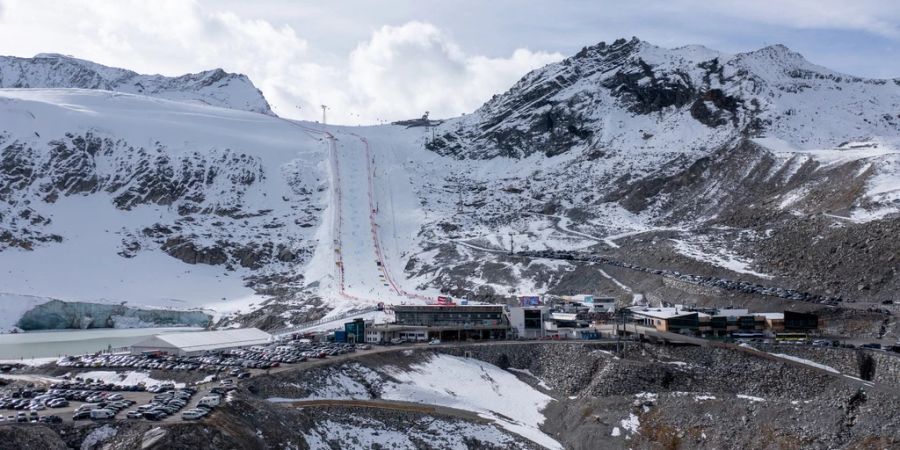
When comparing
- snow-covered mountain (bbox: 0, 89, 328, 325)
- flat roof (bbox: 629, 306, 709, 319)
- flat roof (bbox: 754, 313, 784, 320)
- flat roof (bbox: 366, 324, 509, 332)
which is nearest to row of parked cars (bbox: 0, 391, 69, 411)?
flat roof (bbox: 366, 324, 509, 332)

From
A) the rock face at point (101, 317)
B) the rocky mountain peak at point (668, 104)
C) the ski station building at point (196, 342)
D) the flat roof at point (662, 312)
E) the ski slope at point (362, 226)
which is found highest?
the rocky mountain peak at point (668, 104)

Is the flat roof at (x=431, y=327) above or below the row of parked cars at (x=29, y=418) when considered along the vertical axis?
below

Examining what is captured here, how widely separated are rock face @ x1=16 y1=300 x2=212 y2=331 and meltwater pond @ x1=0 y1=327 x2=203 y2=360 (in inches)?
65.0

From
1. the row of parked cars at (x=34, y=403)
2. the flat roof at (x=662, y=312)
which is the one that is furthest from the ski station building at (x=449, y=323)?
the row of parked cars at (x=34, y=403)

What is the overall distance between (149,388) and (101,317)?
59.4 metres

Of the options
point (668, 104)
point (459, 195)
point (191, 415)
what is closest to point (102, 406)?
point (191, 415)

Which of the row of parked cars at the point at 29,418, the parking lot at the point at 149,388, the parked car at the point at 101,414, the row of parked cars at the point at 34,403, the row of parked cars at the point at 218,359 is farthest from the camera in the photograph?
the row of parked cars at the point at 218,359

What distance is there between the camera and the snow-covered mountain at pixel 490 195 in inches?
3834

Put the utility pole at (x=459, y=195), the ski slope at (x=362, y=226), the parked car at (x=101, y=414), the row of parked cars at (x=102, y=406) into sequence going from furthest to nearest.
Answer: the utility pole at (x=459, y=195) → the ski slope at (x=362, y=226) → the row of parked cars at (x=102, y=406) → the parked car at (x=101, y=414)

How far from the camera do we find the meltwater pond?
267ft

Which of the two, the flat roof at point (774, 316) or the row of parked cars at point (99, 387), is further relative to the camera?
the flat roof at point (774, 316)

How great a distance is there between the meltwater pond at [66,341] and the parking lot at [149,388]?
17136mm

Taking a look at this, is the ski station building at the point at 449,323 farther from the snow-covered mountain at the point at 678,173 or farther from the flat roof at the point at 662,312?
the snow-covered mountain at the point at 678,173

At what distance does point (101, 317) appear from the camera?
338 ft
